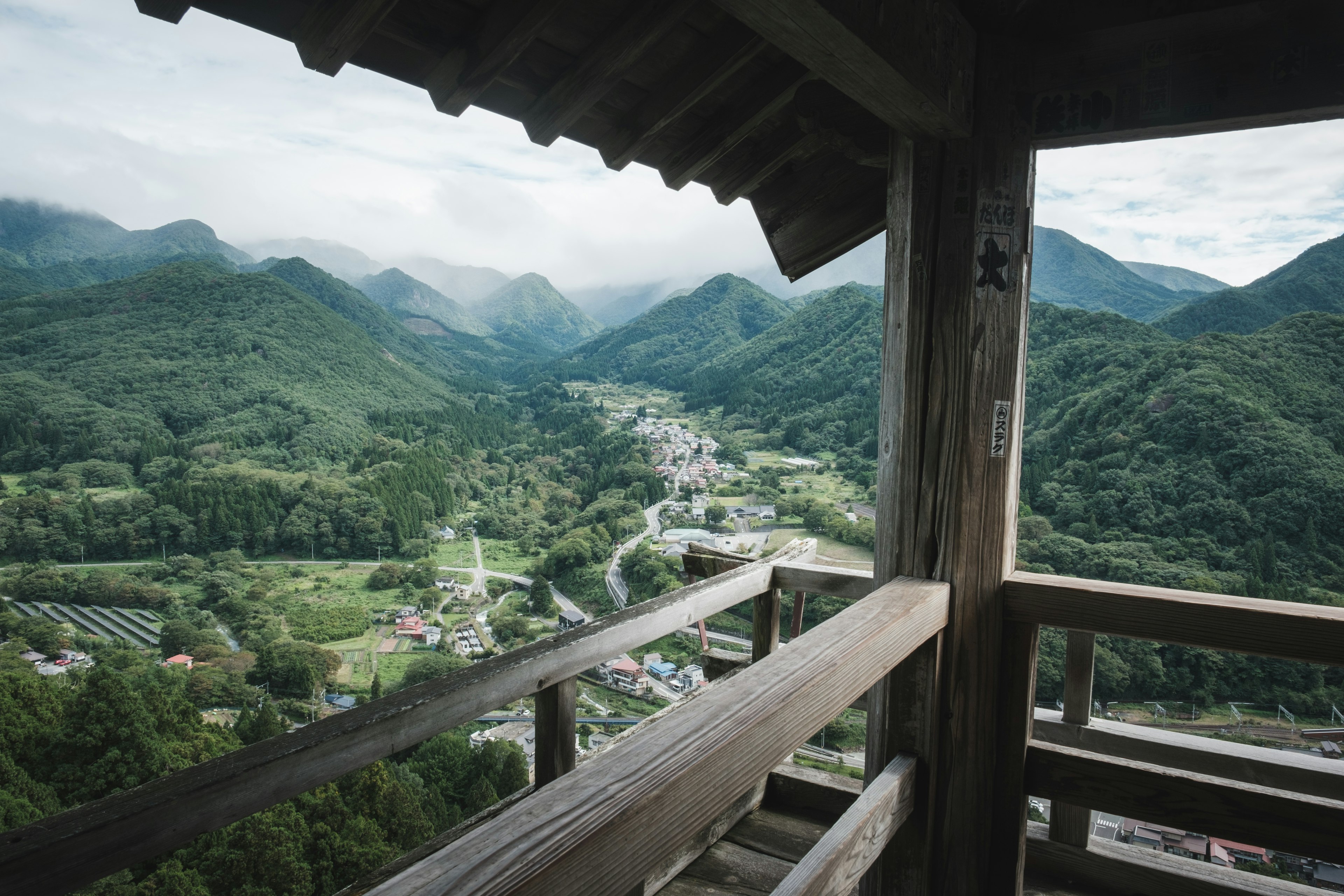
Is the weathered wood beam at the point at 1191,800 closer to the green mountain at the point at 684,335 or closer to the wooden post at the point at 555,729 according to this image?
the wooden post at the point at 555,729

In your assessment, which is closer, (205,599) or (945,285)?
(945,285)

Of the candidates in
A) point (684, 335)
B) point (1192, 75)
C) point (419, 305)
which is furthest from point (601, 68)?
point (419, 305)

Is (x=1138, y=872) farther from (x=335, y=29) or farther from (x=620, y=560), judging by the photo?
(x=620, y=560)

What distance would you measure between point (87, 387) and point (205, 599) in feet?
68.9

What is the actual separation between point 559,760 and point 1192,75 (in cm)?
204

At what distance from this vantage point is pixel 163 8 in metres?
0.88

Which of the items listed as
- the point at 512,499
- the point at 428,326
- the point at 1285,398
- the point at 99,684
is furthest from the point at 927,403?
the point at 428,326

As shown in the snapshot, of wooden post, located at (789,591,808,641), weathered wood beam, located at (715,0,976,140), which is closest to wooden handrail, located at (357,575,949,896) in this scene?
weathered wood beam, located at (715,0,976,140)

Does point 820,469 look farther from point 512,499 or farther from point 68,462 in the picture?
point 68,462

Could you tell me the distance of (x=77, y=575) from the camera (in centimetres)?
3338

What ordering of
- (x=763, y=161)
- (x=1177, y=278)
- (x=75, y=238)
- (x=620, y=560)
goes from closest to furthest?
1. (x=763, y=161)
2. (x=1177, y=278)
3. (x=620, y=560)
4. (x=75, y=238)

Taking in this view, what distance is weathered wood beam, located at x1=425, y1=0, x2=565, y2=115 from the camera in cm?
113

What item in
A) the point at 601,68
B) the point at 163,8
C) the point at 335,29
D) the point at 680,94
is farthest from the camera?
the point at 680,94

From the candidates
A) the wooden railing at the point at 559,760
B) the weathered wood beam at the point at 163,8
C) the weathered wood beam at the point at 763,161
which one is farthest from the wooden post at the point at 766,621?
the weathered wood beam at the point at 163,8
